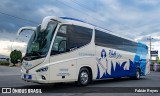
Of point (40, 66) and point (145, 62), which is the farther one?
point (145, 62)

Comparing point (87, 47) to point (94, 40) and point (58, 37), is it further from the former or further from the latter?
point (58, 37)

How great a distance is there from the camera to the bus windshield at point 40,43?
1207 centimetres

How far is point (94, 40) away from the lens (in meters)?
Result: 15.2

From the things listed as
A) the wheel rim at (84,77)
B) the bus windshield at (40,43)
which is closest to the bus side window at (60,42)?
the bus windshield at (40,43)

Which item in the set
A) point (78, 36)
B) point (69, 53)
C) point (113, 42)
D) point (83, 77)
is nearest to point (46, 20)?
point (69, 53)

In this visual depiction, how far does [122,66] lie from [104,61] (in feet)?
9.79

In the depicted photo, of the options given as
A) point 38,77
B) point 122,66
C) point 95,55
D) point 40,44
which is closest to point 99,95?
point 38,77

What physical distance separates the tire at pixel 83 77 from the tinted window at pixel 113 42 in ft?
6.47

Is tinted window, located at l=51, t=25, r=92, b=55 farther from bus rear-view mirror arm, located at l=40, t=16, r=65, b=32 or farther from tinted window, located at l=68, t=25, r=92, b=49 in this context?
bus rear-view mirror arm, located at l=40, t=16, r=65, b=32

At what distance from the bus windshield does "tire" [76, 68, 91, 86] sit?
265 centimetres

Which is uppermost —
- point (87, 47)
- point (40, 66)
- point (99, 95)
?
point (87, 47)

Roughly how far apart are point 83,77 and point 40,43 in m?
3.13

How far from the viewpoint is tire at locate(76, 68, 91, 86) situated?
542 inches

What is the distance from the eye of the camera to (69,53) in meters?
13.1
